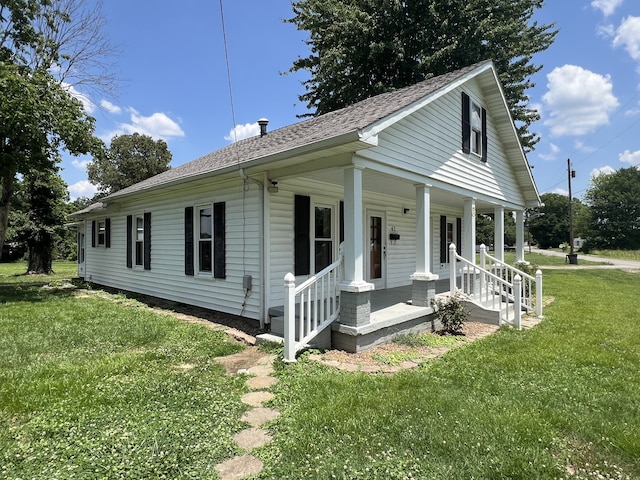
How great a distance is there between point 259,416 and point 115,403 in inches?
52.9

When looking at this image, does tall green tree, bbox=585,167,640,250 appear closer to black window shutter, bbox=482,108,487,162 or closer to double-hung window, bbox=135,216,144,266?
black window shutter, bbox=482,108,487,162

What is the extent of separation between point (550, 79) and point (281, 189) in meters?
16.0

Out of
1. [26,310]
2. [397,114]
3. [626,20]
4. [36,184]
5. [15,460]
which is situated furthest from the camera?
→ [36,184]

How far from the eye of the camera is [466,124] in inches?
328

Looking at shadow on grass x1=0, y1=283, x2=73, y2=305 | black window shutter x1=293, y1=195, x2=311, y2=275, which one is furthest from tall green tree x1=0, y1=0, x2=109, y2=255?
black window shutter x1=293, y1=195, x2=311, y2=275

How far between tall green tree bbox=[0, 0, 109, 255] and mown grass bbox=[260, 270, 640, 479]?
929cm

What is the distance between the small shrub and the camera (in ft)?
20.9

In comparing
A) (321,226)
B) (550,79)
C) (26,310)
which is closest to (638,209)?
(550,79)

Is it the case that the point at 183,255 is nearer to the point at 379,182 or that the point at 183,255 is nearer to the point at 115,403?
the point at 379,182

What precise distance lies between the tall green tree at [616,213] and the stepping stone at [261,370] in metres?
61.4

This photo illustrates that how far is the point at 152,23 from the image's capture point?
8.08m

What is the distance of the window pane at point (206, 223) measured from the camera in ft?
25.5

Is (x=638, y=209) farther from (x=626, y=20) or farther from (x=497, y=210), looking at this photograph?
(x=497, y=210)

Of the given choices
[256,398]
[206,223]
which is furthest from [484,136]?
[256,398]
